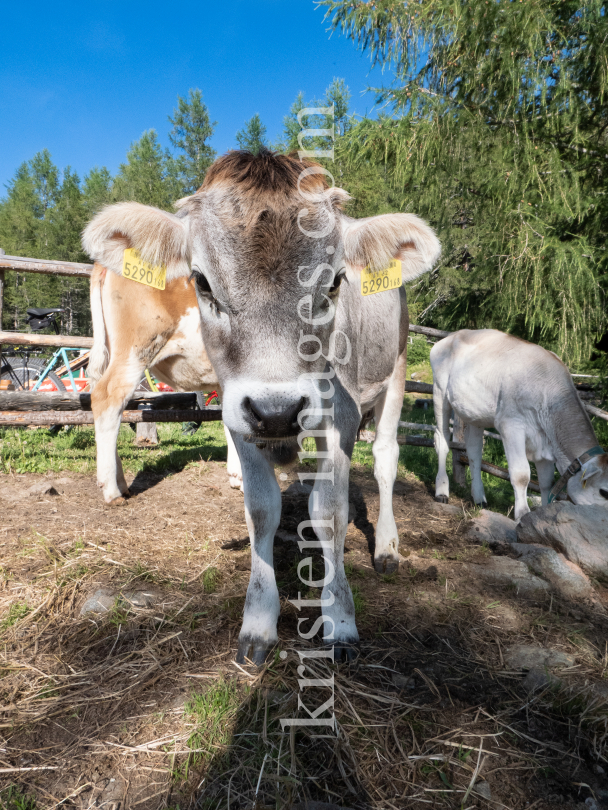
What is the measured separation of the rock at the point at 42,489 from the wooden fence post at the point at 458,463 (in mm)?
4881

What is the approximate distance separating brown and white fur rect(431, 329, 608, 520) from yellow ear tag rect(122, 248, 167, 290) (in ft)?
11.7

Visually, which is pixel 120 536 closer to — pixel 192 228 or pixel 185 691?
pixel 185 691

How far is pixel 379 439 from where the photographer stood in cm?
362

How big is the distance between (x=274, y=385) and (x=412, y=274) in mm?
1101

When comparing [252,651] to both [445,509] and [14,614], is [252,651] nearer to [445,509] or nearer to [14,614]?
[14,614]

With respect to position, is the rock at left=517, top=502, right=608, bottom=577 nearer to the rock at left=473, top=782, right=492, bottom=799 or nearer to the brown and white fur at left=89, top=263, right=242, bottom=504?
the rock at left=473, top=782, right=492, bottom=799

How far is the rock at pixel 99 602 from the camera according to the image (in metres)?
2.34

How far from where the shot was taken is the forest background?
16.1ft

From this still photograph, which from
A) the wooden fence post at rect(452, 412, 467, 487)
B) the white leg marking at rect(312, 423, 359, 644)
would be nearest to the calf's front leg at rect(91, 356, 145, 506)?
the white leg marking at rect(312, 423, 359, 644)

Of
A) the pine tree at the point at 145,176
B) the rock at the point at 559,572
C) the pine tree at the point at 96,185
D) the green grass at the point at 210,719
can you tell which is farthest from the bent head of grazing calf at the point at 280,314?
the pine tree at the point at 96,185

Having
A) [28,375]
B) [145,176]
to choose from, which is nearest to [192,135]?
[145,176]

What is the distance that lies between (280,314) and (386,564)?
1896 millimetres

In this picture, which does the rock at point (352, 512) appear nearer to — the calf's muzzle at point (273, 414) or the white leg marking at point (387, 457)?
the white leg marking at point (387, 457)

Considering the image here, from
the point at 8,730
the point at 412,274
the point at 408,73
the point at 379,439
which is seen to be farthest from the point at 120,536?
the point at 408,73
